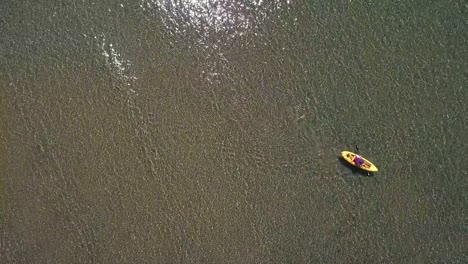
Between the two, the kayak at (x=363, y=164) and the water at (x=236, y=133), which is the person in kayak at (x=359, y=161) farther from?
the water at (x=236, y=133)

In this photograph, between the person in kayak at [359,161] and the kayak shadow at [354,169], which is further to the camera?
the kayak shadow at [354,169]

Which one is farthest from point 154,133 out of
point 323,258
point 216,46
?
point 323,258

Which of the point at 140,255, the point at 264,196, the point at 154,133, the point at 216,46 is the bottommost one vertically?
the point at 140,255

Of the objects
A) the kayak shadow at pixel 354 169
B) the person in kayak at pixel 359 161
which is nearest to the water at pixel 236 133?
the kayak shadow at pixel 354 169

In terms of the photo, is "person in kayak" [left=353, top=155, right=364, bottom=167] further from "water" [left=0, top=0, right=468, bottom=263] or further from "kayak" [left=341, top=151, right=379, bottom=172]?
"water" [left=0, top=0, right=468, bottom=263]

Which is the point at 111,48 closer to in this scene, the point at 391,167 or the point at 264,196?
the point at 264,196

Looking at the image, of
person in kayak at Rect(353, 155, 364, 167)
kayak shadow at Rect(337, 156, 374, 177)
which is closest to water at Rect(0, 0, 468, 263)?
kayak shadow at Rect(337, 156, 374, 177)

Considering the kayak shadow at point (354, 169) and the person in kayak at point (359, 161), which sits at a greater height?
the person in kayak at point (359, 161)

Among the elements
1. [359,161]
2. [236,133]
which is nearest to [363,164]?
[359,161]
